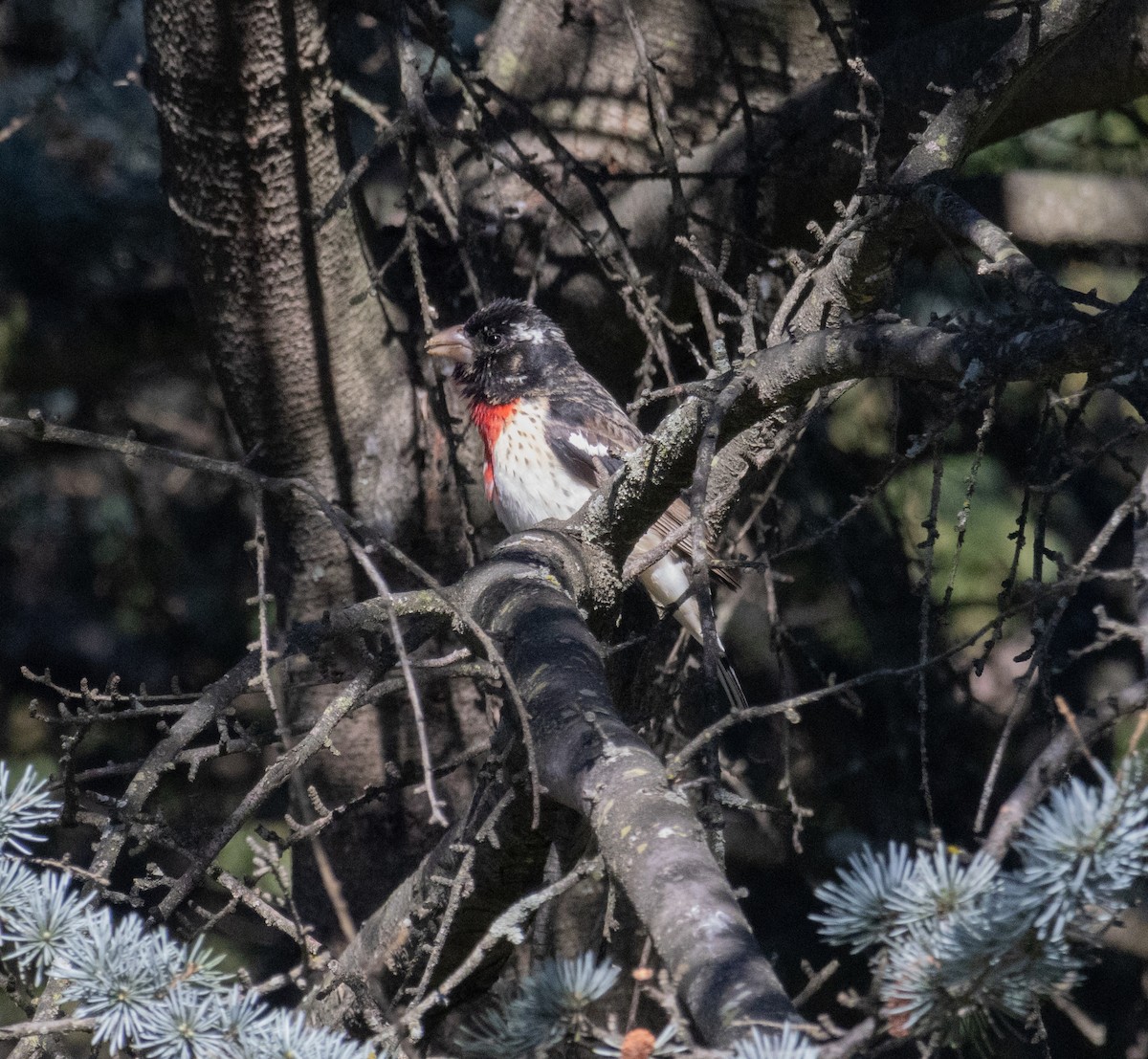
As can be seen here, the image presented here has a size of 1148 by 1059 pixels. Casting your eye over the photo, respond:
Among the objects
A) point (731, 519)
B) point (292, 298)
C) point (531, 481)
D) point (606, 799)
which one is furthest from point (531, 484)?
point (606, 799)

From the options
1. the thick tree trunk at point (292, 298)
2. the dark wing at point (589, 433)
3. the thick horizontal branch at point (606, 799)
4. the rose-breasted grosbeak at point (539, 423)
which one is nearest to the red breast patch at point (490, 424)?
the rose-breasted grosbeak at point (539, 423)

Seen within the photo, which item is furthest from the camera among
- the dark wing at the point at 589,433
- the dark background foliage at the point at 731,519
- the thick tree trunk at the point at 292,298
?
the dark wing at the point at 589,433

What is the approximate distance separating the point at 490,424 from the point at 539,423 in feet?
0.59

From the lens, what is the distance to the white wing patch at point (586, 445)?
4.58 metres

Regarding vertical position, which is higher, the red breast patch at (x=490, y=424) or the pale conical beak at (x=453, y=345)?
the pale conical beak at (x=453, y=345)

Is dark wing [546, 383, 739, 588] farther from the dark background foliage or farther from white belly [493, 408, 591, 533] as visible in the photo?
the dark background foliage

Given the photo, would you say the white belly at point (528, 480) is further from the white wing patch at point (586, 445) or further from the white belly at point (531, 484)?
the white wing patch at point (586, 445)

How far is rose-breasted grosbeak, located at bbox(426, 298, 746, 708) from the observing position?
4352 millimetres

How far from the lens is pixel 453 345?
4098 millimetres

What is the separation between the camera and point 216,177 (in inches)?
136

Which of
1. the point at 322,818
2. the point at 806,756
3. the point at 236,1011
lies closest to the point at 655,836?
the point at 236,1011

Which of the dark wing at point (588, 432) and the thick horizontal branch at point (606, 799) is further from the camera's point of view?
the dark wing at point (588, 432)

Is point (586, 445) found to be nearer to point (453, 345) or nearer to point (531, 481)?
point (531, 481)

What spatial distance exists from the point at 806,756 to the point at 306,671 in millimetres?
2541
